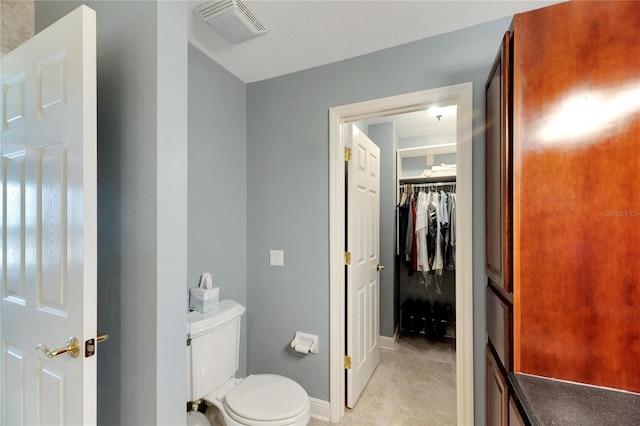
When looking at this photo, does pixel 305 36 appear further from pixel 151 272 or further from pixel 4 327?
pixel 4 327

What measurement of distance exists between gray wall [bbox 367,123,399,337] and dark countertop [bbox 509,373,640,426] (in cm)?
204

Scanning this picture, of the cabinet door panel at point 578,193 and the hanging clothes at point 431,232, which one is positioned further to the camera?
the hanging clothes at point 431,232

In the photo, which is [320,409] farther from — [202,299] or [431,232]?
[431,232]

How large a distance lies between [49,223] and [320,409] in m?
1.85

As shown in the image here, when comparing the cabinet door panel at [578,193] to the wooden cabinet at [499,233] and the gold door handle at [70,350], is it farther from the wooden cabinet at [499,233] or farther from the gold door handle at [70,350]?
the gold door handle at [70,350]

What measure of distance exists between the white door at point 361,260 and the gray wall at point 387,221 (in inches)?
17.0

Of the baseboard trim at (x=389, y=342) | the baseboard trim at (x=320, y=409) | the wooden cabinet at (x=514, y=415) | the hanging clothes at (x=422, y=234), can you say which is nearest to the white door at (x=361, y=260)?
the baseboard trim at (x=320, y=409)

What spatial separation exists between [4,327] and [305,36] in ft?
6.44

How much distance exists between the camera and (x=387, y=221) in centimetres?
300

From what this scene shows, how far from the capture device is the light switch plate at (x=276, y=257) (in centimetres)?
201

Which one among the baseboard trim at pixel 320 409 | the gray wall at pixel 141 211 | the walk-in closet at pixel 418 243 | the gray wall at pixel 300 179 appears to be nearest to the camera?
the gray wall at pixel 141 211

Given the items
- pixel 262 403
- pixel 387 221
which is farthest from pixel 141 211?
pixel 387 221

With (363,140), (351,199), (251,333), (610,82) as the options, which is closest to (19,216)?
(251,333)

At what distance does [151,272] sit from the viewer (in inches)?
37.0
